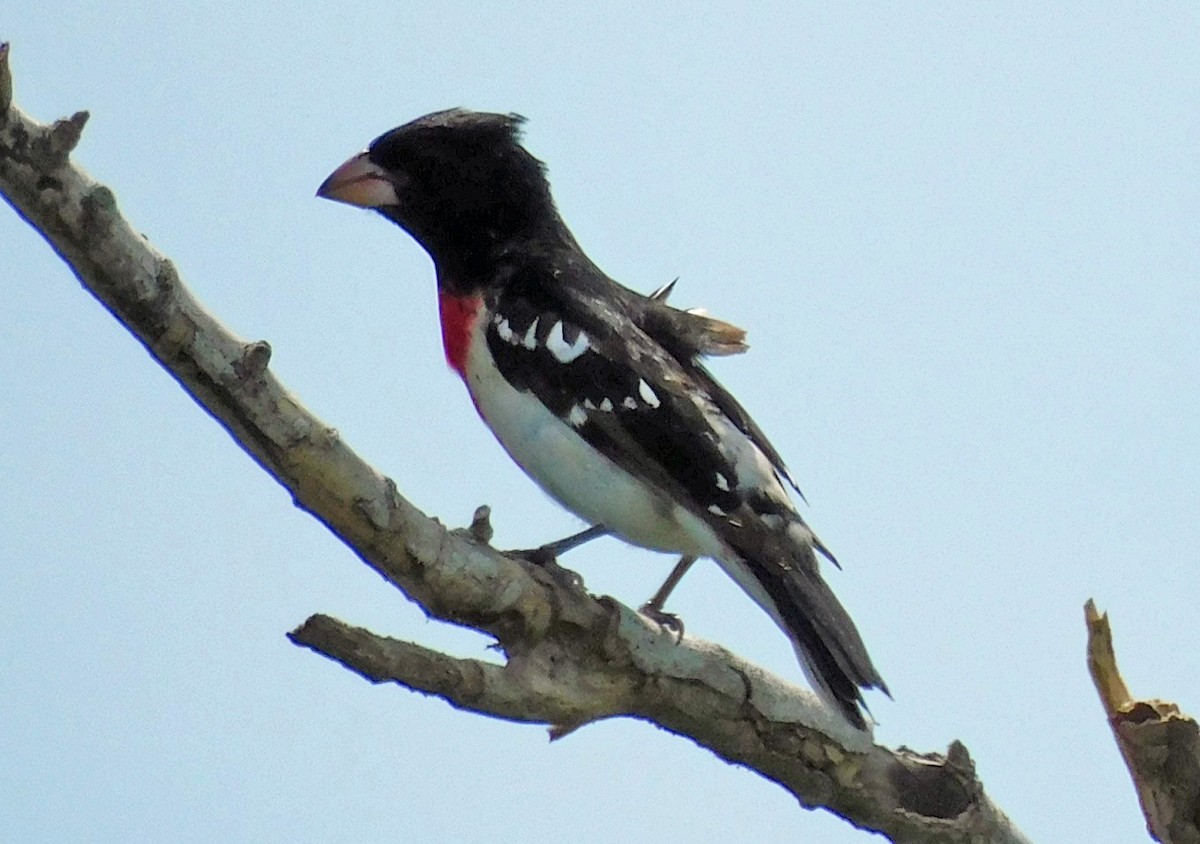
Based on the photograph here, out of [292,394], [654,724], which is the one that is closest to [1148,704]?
[654,724]

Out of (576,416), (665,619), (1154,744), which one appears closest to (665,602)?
(665,619)

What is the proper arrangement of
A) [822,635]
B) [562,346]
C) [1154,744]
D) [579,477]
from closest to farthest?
[1154,744], [822,635], [579,477], [562,346]

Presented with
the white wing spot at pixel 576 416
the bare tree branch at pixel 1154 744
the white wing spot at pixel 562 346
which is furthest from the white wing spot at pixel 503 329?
the bare tree branch at pixel 1154 744

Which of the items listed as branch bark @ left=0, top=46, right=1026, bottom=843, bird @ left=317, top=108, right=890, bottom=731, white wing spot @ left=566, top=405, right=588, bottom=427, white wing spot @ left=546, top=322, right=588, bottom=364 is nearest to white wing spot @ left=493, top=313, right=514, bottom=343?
bird @ left=317, top=108, right=890, bottom=731

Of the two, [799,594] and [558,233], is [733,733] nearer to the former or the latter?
[799,594]

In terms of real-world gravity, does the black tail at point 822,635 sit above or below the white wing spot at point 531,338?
below

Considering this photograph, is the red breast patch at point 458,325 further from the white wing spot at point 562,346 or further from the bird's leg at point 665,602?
the bird's leg at point 665,602

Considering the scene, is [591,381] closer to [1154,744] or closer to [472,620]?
[472,620]
